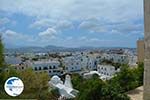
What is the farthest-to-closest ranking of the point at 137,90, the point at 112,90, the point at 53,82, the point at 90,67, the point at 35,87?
the point at 90,67
the point at 53,82
the point at 35,87
the point at 137,90
the point at 112,90

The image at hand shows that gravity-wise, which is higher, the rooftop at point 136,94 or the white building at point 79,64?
the rooftop at point 136,94

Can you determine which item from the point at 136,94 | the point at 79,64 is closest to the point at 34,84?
the point at 136,94

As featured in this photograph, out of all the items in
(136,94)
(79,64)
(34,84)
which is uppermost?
(34,84)

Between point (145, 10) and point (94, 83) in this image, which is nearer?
point (145, 10)

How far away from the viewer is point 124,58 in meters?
54.3

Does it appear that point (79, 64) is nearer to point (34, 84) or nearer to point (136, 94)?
point (34, 84)

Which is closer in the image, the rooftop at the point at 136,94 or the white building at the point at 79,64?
the rooftop at the point at 136,94

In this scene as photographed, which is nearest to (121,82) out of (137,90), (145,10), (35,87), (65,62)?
(137,90)

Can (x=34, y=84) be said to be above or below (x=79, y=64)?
above

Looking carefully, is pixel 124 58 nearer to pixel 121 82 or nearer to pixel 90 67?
pixel 90 67

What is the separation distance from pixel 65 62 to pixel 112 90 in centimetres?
4013

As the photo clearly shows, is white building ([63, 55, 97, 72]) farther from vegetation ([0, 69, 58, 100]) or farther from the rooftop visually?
the rooftop

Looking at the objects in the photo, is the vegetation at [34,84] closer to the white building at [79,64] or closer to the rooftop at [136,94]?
the rooftop at [136,94]

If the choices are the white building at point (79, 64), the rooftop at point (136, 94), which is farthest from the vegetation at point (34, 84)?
the white building at point (79, 64)
